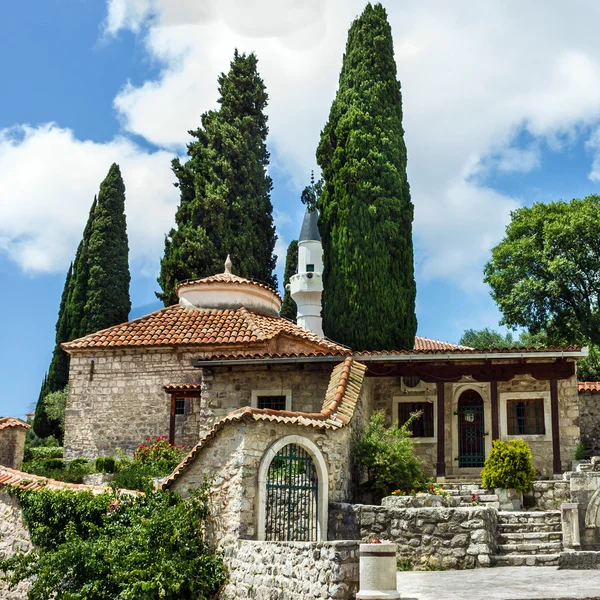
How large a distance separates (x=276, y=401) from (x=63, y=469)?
5.88 m

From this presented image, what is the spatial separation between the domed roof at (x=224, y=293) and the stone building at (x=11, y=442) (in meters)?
5.59

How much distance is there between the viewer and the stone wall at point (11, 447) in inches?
828

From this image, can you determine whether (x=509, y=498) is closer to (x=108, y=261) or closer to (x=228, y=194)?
(x=228, y=194)

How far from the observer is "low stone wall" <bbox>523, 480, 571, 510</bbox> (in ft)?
49.2

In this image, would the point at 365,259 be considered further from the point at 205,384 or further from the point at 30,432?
the point at 30,432

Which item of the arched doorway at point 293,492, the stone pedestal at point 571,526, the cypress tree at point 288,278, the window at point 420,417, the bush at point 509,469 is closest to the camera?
the stone pedestal at point 571,526

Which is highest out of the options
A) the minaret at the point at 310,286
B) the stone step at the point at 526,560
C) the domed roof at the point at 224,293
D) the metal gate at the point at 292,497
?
the minaret at the point at 310,286

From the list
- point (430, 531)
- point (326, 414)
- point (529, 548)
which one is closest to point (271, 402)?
point (326, 414)

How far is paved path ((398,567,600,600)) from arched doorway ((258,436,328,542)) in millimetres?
1745

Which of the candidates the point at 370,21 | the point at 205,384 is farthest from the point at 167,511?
the point at 370,21

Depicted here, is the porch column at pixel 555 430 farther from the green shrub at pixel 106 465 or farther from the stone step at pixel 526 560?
the green shrub at pixel 106 465

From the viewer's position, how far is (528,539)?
44.0ft

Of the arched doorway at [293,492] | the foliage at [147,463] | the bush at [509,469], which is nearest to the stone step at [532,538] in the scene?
the bush at [509,469]

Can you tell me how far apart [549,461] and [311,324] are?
1315 cm
